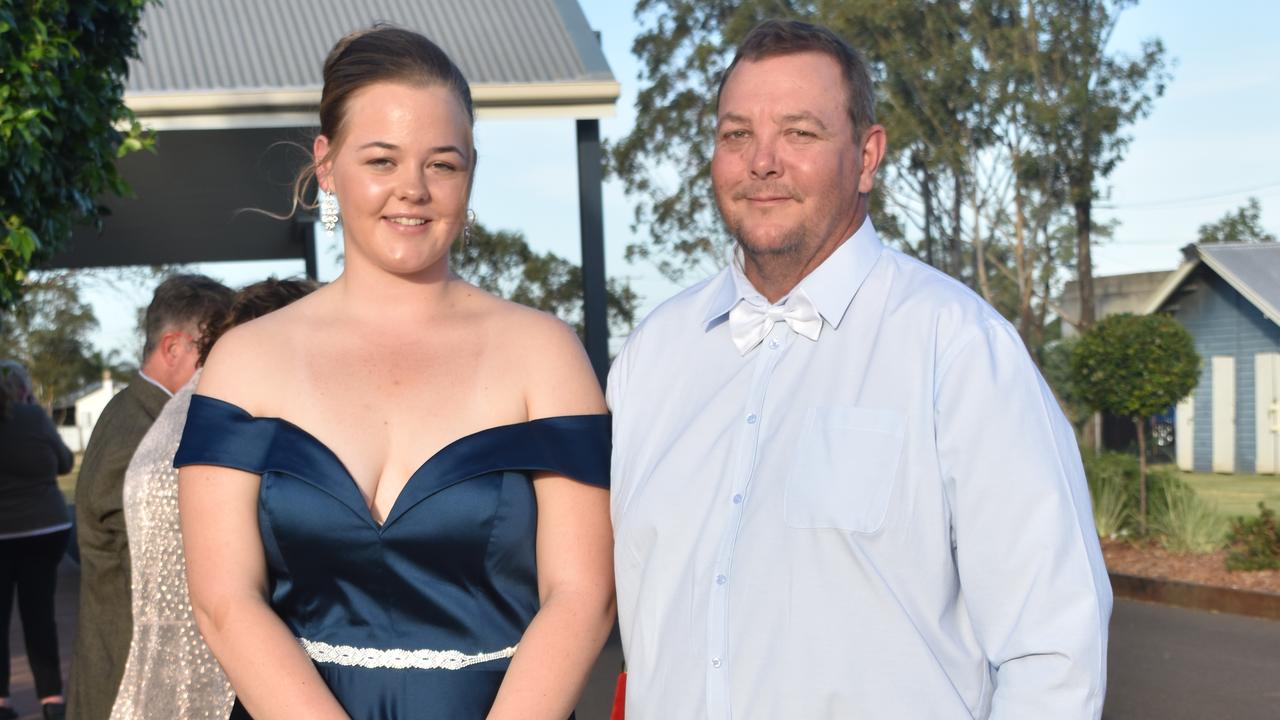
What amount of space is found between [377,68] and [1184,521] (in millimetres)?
12956

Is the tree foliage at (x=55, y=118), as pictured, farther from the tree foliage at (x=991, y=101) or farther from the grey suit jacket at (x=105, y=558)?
the tree foliage at (x=991, y=101)

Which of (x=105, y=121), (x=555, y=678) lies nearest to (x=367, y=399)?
(x=555, y=678)

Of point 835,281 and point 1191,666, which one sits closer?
point 835,281

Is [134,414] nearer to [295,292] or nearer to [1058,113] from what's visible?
[295,292]

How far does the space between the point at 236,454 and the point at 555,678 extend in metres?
0.72

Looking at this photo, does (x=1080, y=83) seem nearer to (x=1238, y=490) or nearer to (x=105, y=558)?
(x=1238, y=490)

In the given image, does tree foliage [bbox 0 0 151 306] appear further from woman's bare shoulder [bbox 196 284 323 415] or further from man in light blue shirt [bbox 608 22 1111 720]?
man in light blue shirt [bbox 608 22 1111 720]

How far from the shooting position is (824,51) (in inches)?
100

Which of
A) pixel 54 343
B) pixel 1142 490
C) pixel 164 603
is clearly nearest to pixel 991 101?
pixel 1142 490

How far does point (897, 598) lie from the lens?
87.7 inches

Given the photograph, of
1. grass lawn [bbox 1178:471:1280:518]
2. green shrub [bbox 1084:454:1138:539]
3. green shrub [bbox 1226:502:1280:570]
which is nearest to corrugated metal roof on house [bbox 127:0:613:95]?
green shrub [bbox 1226:502:1280:570]

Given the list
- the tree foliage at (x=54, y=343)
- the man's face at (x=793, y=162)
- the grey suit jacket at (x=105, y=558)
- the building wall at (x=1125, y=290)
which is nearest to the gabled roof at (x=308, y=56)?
the grey suit jacket at (x=105, y=558)

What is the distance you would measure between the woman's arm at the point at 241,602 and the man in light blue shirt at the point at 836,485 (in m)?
0.60

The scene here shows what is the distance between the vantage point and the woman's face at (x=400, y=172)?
8.58 ft
